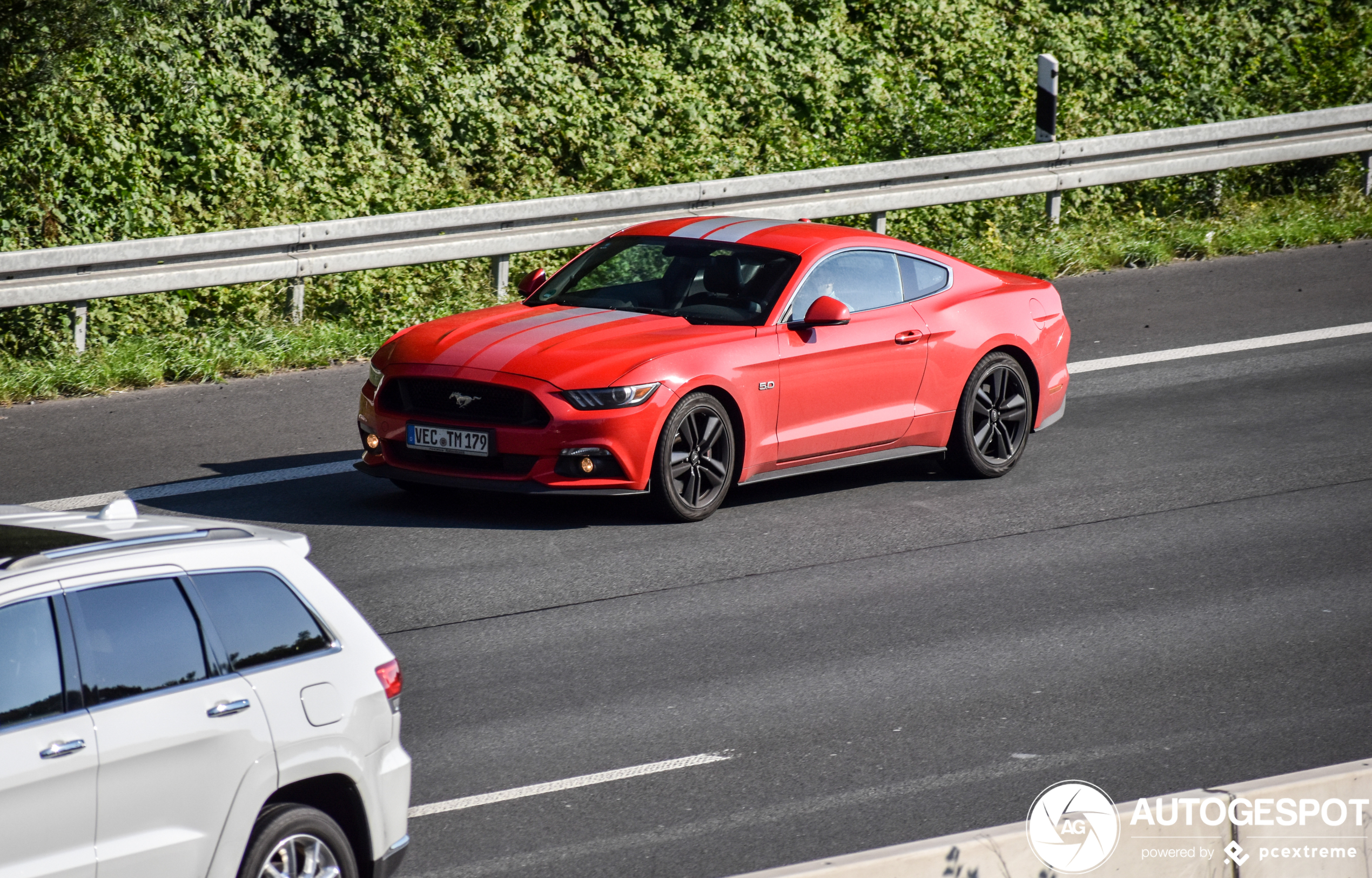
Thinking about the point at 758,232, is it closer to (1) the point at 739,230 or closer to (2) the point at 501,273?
(1) the point at 739,230

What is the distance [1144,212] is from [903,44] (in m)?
4.55

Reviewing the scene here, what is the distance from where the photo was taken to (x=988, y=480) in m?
10.7

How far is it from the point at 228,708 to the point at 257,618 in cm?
31

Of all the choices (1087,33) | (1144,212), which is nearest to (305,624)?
(1144,212)

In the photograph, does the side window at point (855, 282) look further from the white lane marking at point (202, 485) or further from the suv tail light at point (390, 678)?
the suv tail light at point (390, 678)

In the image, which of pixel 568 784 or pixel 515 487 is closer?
pixel 568 784

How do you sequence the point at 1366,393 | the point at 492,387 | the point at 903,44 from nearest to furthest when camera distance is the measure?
the point at 492,387 < the point at 1366,393 < the point at 903,44

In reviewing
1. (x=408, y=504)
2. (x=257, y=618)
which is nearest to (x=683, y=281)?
(x=408, y=504)

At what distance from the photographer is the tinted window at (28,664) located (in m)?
3.99

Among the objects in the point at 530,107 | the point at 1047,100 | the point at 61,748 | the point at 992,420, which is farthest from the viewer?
the point at 530,107

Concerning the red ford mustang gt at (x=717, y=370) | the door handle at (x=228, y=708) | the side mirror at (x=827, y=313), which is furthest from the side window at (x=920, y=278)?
the door handle at (x=228, y=708)

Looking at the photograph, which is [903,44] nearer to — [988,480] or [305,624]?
[988,480]

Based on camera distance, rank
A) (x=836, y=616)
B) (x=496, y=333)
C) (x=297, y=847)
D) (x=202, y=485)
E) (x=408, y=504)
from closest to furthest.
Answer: (x=297, y=847)
(x=836, y=616)
(x=496, y=333)
(x=408, y=504)
(x=202, y=485)

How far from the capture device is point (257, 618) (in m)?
4.60
